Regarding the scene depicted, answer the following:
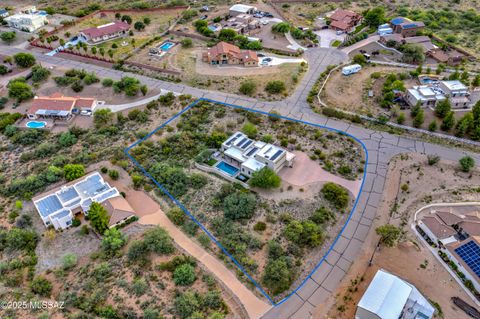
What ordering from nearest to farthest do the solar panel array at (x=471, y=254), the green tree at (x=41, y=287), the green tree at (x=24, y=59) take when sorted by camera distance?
1. the green tree at (x=41, y=287)
2. the solar panel array at (x=471, y=254)
3. the green tree at (x=24, y=59)

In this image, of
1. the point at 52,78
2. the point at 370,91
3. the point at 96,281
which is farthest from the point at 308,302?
the point at 52,78

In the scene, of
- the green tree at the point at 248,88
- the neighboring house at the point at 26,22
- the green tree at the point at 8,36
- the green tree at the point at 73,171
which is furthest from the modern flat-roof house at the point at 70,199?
the neighboring house at the point at 26,22

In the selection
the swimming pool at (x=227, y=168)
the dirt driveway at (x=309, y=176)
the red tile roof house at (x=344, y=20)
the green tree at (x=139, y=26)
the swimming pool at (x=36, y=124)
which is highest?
the green tree at (x=139, y=26)

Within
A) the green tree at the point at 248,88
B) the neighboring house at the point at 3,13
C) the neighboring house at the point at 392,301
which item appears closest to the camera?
the neighboring house at the point at 392,301

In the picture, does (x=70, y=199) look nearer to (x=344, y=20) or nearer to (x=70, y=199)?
(x=70, y=199)

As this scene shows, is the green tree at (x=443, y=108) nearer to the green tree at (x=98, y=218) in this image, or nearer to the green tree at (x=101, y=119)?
the green tree at (x=98, y=218)

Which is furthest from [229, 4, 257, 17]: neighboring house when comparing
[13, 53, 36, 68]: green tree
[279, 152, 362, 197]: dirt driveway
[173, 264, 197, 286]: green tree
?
[173, 264, 197, 286]: green tree

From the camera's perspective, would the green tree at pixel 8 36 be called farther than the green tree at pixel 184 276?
Yes
